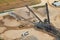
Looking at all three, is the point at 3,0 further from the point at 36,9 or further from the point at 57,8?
the point at 57,8

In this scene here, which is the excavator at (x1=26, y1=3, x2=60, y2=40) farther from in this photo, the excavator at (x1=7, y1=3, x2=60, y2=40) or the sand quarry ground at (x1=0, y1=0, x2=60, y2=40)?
the sand quarry ground at (x1=0, y1=0, x2=60, y2=40)

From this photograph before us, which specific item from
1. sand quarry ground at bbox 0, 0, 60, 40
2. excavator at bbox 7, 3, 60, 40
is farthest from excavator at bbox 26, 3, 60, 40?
sand quarry ground at bbox 0, 0, 60, 40

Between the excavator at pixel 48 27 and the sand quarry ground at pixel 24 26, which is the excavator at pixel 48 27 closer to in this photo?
the excavator at pixel 48 27

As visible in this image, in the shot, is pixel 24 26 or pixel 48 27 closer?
pixel 48 27

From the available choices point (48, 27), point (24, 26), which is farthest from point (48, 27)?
point (24, 26)

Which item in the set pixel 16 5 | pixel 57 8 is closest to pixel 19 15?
pixel 16 5

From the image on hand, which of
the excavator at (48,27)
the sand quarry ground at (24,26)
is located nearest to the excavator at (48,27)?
the excavator at (48,27)

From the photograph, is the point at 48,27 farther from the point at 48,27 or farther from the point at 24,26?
the point at 24,26

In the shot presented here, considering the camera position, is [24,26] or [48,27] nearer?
[48,27]
